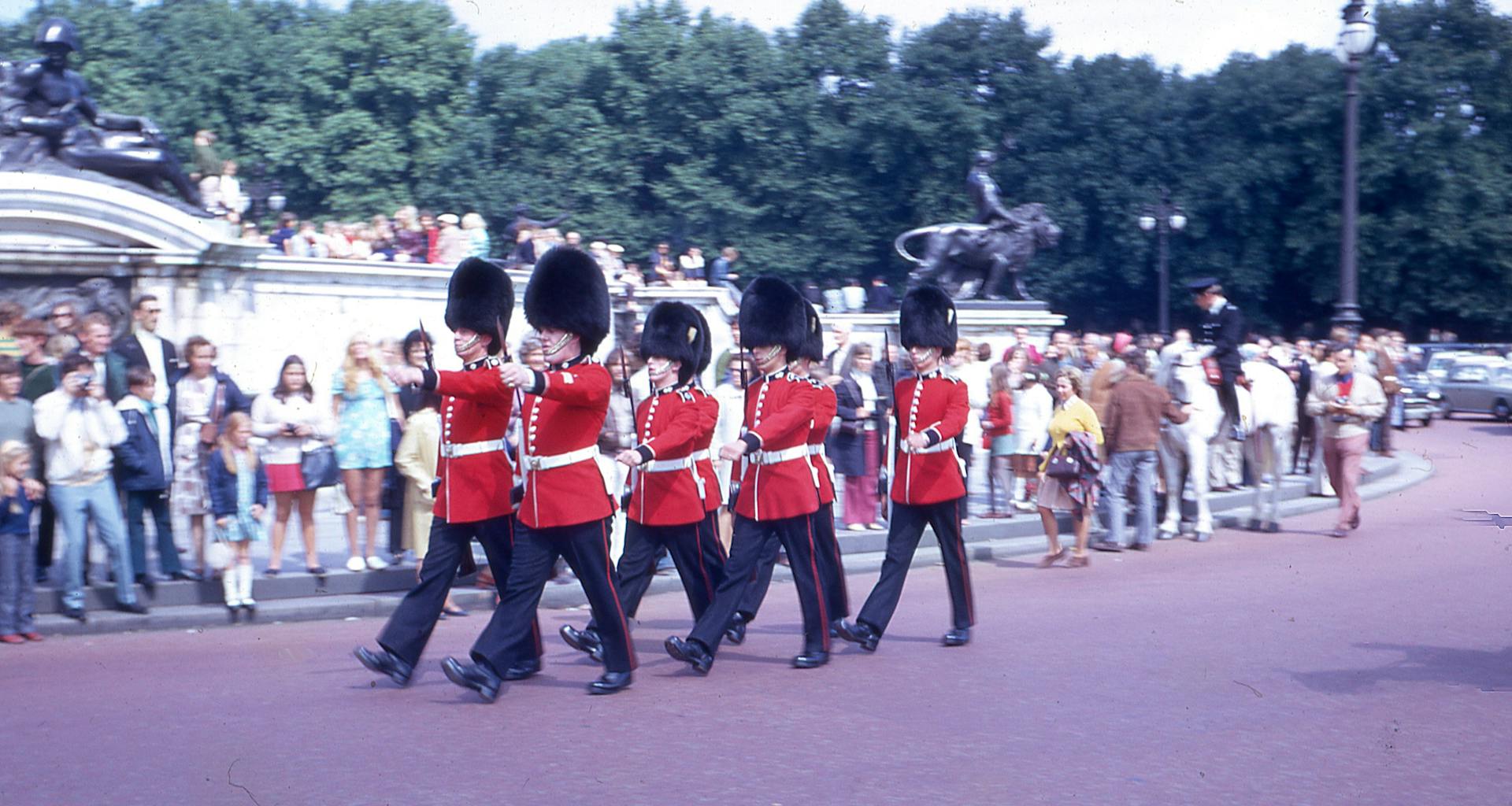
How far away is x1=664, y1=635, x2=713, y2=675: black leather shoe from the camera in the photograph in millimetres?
7273

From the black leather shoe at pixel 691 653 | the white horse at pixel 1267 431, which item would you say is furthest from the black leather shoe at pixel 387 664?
the white horse at pixel 1267 431

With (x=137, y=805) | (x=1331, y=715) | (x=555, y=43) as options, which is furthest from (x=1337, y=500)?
(x=555, y=43)

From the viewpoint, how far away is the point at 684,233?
135 feet

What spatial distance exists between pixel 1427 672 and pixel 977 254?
15.3 meters

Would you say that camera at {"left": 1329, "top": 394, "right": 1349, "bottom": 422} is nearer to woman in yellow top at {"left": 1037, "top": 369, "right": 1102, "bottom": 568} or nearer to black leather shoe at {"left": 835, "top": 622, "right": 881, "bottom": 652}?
woman in yellow top at {"left": 1037, "top": 369, "right": 1102, "bottom": 568}

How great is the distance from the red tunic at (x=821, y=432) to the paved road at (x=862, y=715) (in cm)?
79

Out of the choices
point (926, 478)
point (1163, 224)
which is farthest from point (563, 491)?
point (1163, 224)

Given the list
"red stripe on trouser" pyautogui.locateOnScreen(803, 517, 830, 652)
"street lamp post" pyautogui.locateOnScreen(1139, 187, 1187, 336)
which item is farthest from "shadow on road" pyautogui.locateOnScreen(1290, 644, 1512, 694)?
"street lamp post" pyautogui.locateOnScreen(1139, 187, 1187, 336)

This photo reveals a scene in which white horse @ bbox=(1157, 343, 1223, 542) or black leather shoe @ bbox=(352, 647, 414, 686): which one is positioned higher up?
white horse @ bbox=(1157, 343, 1223, 542)

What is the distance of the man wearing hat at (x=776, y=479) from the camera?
7473 mm

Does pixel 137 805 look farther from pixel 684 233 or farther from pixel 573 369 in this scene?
pixel 684 233

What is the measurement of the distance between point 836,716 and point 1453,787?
219cm

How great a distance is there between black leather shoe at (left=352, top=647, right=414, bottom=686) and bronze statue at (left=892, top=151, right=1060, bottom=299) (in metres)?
15.8

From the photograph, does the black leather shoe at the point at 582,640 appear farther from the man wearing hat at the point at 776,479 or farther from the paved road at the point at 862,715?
the man wearing hat at the point at 776,479
